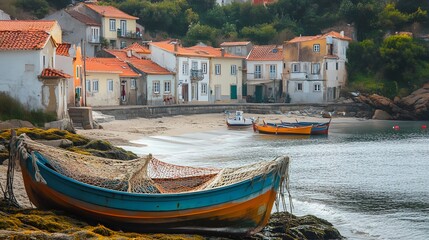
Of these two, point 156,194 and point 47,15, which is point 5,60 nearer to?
point 156,194

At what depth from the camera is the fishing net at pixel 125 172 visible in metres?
20.5

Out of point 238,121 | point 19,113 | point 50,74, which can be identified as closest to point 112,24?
point 238,121

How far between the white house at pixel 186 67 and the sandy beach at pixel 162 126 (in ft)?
20.1

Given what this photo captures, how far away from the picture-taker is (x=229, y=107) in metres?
69.8

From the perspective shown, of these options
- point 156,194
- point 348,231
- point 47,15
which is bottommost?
point 348,231

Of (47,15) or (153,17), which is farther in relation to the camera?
(153,17)

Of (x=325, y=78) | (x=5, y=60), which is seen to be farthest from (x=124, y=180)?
(x=325, y=78)

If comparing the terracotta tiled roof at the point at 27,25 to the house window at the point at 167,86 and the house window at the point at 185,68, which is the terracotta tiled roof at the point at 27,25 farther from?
the house window at the point at 185,68

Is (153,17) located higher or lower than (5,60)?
higher

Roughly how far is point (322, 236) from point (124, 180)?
19.2 feet

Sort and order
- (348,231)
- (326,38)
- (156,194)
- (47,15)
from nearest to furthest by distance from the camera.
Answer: (156,194) < (348,231) < (326,38) < (47,15)

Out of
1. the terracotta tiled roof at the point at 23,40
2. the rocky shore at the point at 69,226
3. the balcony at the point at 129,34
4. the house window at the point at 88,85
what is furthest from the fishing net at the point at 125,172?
the balcony at the point at 129,34

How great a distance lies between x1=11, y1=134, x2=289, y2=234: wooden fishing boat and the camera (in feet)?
65.6

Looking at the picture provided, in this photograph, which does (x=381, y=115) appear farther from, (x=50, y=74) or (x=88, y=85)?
(x=50, y=74)
